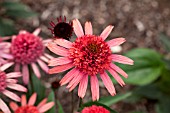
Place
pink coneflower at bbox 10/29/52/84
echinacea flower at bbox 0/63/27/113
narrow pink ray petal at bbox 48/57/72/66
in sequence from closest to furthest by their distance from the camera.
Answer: narrow pink ray petal at bbox 48/57/72/66, echinacea flower at bbox 0/63/27/113, pink coneflower at bbox 10/29/52/84

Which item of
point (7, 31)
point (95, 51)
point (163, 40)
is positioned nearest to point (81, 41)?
point (95, 51)

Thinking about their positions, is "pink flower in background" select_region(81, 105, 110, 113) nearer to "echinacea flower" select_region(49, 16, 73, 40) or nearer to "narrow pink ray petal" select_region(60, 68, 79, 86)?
"narrow pink ray petal" select_region(60, 68, 79, 86)

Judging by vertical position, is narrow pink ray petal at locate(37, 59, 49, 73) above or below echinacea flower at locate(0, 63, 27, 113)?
above

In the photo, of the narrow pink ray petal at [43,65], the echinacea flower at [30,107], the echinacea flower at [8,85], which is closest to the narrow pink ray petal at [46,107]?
the echinacea flower at [30,107]

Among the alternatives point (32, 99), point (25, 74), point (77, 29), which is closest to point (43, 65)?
point (25, 74)

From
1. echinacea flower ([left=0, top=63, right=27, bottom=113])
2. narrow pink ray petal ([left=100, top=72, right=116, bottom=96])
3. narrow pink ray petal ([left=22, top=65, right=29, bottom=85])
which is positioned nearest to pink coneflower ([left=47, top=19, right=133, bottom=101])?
narrow pink ray petal ([left=100, top=72, right=116, bottom=96])

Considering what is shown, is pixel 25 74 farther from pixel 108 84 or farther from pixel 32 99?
pixel 108 84
